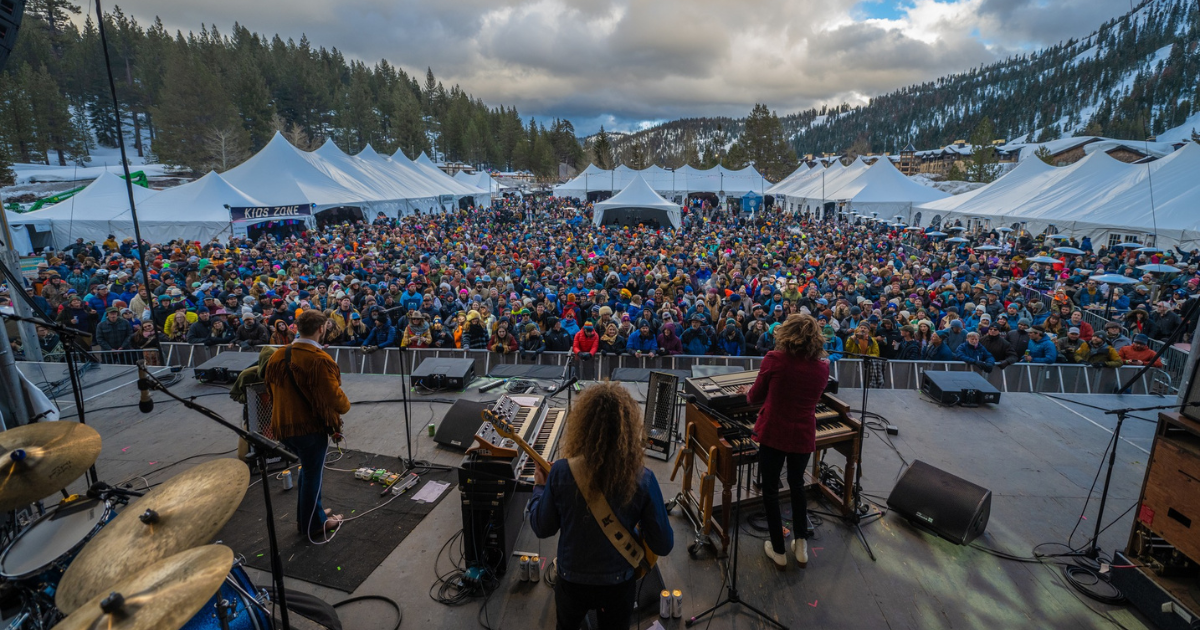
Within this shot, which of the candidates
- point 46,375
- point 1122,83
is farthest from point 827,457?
point 1122,83

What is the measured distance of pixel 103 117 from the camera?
54.6 m

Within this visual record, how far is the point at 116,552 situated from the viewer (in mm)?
2057

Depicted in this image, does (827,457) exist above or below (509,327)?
below

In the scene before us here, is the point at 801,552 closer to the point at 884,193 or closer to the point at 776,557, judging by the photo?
the point at 776,557

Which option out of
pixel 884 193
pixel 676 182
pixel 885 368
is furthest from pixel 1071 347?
pixel 676 182

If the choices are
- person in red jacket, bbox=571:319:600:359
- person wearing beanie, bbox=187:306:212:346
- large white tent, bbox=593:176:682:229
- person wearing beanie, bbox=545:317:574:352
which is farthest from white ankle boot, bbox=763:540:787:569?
large white tent, bbox=593:176:682:229

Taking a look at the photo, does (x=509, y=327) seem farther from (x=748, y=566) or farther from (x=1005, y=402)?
(x=1005, y=402)

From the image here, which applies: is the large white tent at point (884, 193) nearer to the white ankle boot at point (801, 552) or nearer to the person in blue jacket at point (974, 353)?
the person in blue jacket at point (974, 353)

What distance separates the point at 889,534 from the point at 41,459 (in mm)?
5183

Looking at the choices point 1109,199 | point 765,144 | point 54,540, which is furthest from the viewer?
point 765,144

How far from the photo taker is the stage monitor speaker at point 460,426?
16.4ft

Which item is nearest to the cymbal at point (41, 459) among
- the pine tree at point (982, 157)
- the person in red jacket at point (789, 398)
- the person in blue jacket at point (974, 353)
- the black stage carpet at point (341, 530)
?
the black stage carpet at point (341, 530)

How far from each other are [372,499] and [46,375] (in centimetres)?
646

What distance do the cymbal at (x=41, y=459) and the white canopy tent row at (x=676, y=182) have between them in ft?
123
